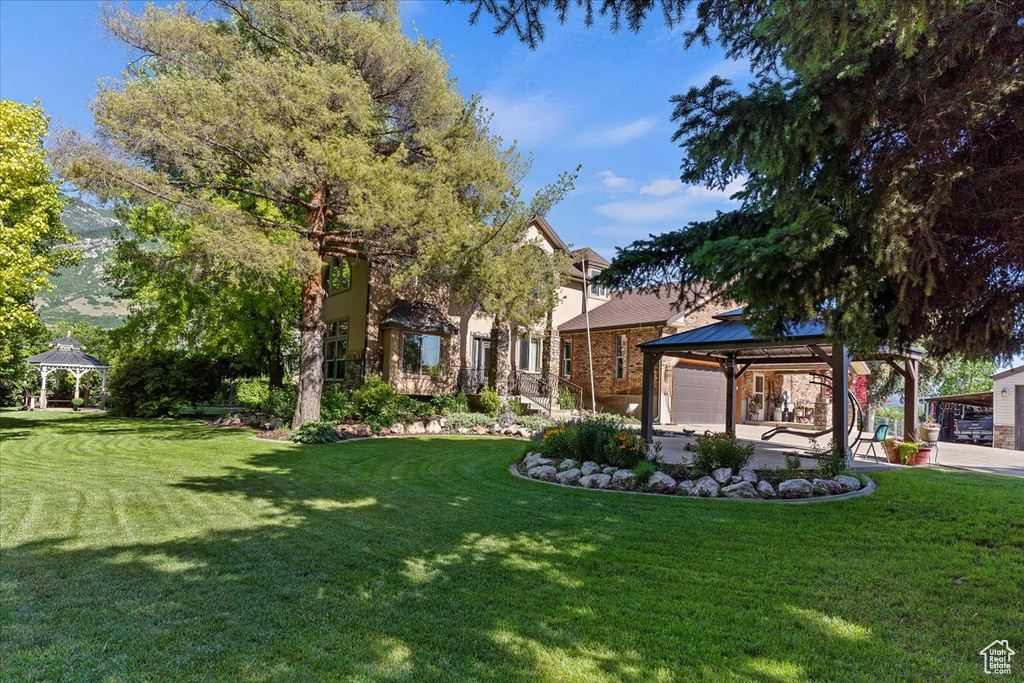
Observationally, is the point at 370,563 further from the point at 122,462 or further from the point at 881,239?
the point at 122,462

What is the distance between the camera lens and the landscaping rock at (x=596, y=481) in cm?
798

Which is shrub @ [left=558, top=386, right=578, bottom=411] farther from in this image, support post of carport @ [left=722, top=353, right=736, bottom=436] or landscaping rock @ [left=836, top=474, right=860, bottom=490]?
landscaping rock @ [left=836, top=474, right=860, bottom=490]

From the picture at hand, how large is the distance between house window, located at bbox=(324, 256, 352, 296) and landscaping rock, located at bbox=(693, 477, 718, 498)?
54.2 feet

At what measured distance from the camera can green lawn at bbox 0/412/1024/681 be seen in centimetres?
294

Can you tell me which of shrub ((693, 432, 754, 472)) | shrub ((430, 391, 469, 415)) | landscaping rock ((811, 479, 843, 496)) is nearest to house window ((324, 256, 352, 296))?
shrub ((430, 391, 469, 415))

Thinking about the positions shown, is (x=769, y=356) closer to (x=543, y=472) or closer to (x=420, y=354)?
(x=543, y=472)

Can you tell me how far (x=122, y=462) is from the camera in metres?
9.77

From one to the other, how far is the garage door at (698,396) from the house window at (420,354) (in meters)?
8.87

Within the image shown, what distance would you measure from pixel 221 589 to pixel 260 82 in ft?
39.4

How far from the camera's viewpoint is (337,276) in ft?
74.1

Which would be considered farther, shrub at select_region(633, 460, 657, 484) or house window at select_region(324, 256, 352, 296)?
house window at select_region(324, 256, 352, 296)

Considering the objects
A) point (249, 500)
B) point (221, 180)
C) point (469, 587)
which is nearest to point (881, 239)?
point (469, 587)

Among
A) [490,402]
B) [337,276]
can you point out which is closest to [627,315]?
[490,402]

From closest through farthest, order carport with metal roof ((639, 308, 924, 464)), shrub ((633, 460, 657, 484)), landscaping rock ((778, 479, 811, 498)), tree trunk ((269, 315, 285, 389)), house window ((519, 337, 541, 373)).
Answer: landscaping rock ((778, 479, 811, 498)), shrub ((633, 460, 657, 484)), carport with metal roof ((639, 308, 924, 464)), tree trunk ((269, 315, 285, 389)), house window ((519, 337, 541, 373))
